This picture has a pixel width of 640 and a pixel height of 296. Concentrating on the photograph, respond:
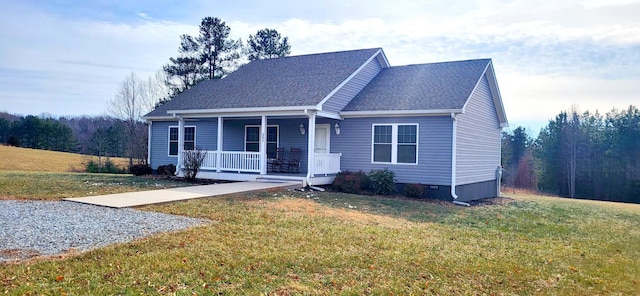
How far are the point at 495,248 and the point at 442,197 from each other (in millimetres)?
6931

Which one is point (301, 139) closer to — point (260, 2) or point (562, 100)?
point (260, 2)

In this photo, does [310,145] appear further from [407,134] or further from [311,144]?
[407,134]

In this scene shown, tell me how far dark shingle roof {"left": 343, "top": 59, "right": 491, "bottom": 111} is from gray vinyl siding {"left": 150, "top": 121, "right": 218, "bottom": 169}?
21.9ft

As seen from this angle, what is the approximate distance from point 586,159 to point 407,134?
1304 inches

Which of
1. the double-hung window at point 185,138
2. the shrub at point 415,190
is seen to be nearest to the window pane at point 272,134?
→ the double-hung window at point 185,138

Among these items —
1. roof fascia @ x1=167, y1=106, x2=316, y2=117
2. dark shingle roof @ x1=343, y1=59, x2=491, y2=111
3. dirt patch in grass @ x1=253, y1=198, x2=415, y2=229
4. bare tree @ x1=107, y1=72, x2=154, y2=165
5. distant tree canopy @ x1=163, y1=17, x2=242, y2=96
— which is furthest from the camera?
bare tree @ x1=107, y1=72, x2=154, y2=165

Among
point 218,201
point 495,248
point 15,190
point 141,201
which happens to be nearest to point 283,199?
point 218,201

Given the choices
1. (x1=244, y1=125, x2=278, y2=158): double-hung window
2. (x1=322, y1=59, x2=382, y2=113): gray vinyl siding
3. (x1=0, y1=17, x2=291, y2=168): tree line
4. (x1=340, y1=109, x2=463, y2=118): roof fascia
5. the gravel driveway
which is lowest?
the gravel driveway

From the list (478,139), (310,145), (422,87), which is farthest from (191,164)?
(478,139)

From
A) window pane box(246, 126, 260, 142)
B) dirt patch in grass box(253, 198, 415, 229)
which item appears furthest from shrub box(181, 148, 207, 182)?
dirt patch in grass box(253, 198, 415, 229)

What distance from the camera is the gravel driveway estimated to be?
5.86 m

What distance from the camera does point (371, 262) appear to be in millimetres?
5840

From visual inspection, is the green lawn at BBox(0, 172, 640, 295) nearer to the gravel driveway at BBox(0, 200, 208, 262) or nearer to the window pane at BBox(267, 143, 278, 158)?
the gravel driveway at BBox(0, 200, 208, 262)

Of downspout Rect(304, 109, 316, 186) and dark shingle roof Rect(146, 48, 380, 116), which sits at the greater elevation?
dark shingle roof Rect(146, 48, 380, 116)
